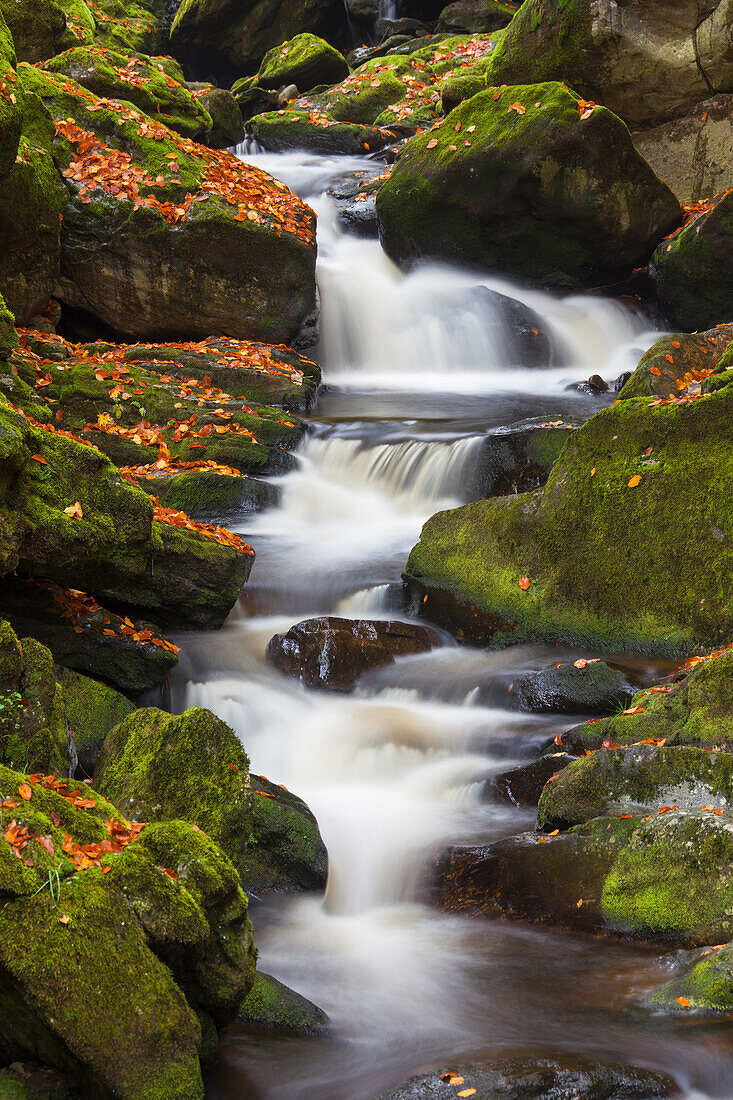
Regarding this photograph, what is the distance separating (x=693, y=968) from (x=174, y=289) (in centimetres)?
1039

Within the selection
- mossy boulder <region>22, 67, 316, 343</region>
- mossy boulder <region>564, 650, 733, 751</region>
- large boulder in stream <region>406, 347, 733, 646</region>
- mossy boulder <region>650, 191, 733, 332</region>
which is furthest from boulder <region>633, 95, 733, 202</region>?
mossy boulder <region>564, 650, 733, 751</region>

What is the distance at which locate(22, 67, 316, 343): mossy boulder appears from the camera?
11711mm

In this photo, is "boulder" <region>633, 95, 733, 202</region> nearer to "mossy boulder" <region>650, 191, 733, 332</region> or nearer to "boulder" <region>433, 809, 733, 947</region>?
"mossy boulder" <region>650, 191, 733, 332</region>

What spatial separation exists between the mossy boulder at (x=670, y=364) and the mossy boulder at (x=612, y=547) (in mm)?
1105

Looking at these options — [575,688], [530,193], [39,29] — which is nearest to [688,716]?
[575,688]

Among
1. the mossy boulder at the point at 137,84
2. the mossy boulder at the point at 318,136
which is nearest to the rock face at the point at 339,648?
the mossy boulder at the point at 137,84

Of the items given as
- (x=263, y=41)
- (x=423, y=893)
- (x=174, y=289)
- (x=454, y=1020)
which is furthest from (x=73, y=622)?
(x=263, y=41)

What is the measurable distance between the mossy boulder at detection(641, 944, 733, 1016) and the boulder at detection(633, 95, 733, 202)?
1378cm

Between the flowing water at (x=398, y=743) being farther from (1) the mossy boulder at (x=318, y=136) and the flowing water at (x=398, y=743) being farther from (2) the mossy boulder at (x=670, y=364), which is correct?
(1) the mossy boulder at (x=318, y=136)

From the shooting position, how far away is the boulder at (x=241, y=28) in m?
24.8

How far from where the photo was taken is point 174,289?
39.2ft

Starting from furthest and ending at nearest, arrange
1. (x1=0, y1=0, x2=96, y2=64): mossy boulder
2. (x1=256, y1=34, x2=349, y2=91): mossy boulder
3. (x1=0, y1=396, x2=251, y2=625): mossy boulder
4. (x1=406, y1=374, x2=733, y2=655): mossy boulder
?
(x1=256, y1=34, x2=349, y2=91): mossy boulder < (x1=0, y1=0, x2=96, y2=64): mossy boulder < (x1=406, y1=374, x2=733, y2=655): mossy boulder < (x1=0, y1=396, x2=251, y2=625): mossy boulder

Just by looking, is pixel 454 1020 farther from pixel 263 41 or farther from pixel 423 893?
pixel 263 41

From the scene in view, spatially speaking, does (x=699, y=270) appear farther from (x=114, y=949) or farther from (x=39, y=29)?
(x=114, y=949)
